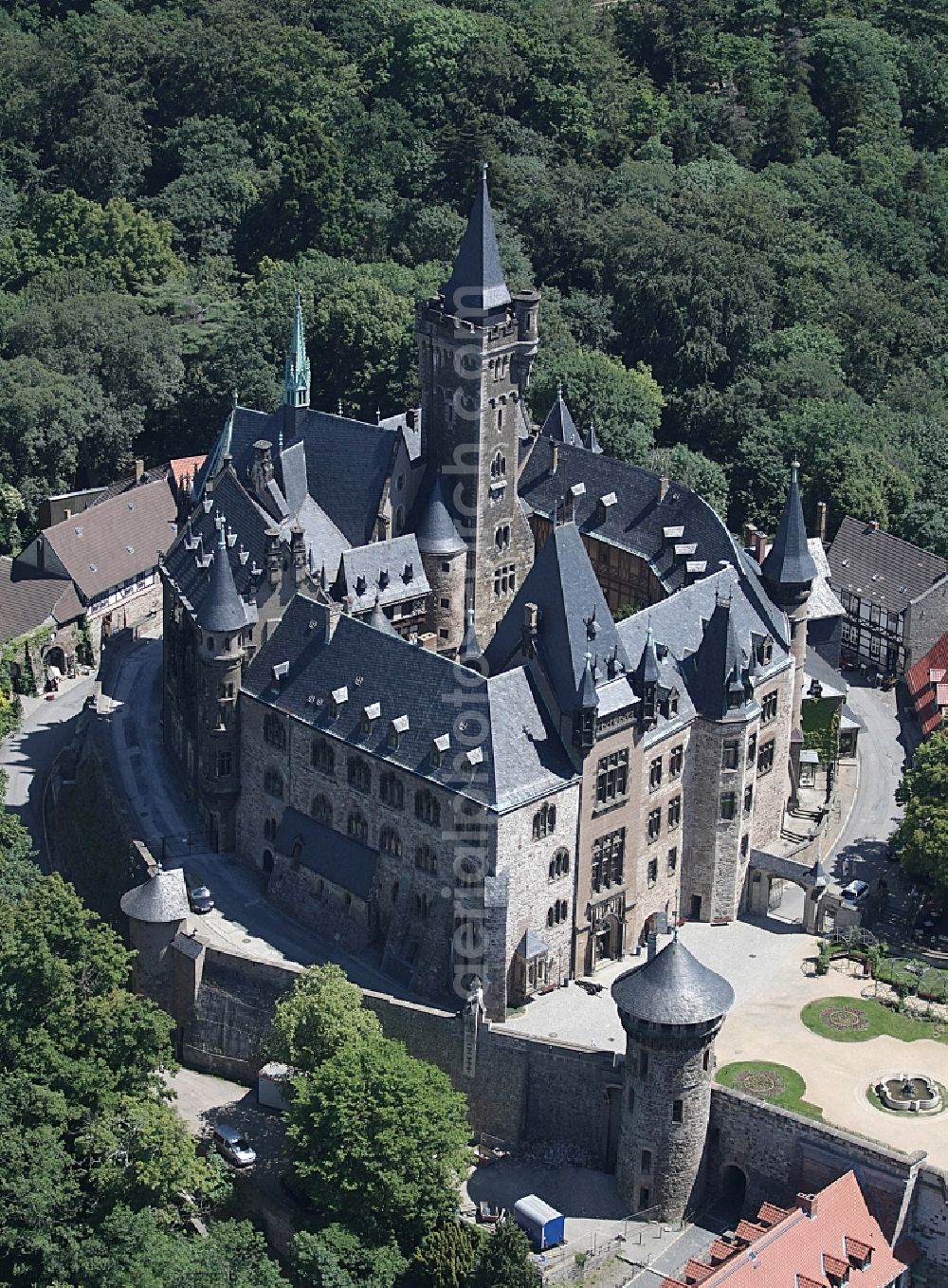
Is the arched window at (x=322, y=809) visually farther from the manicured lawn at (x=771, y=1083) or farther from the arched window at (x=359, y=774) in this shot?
the manicured lawn at (x=771, y=1083)

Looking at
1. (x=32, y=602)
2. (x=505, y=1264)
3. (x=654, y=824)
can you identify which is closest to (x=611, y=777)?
(x=654, y=824)

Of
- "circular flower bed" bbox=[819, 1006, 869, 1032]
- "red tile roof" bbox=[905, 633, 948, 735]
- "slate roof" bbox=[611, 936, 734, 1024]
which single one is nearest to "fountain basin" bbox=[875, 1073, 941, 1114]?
"circular flower bed" bbox=[819, 1006, 869, 1032]

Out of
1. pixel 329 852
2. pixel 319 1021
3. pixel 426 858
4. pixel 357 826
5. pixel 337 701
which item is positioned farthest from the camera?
pixel 329 852

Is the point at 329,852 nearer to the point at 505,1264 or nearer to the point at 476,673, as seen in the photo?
the point at 476,673

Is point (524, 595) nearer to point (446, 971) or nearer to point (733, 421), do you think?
point (446, 971)

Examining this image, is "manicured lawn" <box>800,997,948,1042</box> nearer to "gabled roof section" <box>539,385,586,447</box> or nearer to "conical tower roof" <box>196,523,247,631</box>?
"conical tower roof" <box>196,523,247,631</box>

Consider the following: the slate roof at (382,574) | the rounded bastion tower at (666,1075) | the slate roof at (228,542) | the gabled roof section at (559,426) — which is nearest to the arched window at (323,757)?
the slate roof at (228,542)

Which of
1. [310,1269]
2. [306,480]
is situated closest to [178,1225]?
[310,1269]
